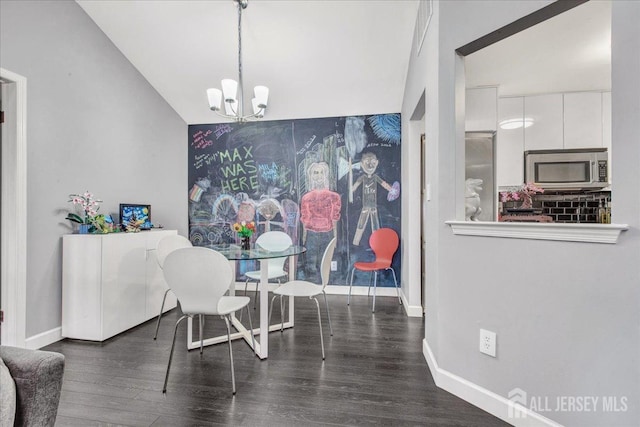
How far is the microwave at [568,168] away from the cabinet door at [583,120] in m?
0.12

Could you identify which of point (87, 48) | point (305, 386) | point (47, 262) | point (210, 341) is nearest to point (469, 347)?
point (305, 386)

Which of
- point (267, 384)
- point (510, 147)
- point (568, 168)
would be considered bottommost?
point (267, 384)

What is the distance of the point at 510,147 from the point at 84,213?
172 inches

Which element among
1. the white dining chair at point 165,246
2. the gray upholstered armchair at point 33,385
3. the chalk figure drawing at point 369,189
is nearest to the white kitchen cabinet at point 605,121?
the chalk figure drawing at point 369,189

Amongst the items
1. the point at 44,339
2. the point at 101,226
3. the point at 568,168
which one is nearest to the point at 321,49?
the point at 101,226

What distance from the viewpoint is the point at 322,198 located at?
4.12 m

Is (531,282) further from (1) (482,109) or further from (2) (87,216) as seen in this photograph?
(2) (87,216)

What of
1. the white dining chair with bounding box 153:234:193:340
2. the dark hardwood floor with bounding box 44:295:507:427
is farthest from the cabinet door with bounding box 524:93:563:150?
the white dining chair with bounding box 153:234:193:340

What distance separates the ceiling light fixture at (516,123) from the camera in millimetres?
3334

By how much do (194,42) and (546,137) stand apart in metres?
3.88

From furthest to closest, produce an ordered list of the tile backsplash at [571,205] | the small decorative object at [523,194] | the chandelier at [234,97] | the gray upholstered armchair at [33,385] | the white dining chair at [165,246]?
the tile backsplash at [571,205] → the small decorative object at [523,194] → the white dining chair at [165,246] → the chandelier at [234,97] → the gray upholstered armchair at [33,385]

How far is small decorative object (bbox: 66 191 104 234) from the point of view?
2.70 meters

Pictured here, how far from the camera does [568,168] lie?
3211 mm

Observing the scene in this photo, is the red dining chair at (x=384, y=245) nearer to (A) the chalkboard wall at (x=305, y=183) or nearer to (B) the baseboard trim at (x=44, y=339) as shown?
(A) the chalkboard wall at (x=305, y=183)
